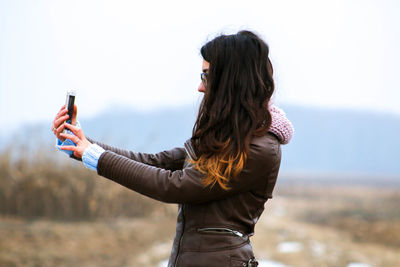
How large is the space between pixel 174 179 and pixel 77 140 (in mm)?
309

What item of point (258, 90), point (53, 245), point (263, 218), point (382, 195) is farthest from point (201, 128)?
point (382, 195)

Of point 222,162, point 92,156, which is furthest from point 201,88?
point 92,156

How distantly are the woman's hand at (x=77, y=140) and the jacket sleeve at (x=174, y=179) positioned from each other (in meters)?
0.08

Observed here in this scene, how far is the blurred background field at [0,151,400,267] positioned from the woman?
297 cm

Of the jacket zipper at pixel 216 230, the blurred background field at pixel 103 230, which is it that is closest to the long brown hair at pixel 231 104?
the jacket zipper at pixel 216 230

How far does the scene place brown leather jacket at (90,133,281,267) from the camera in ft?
4.38

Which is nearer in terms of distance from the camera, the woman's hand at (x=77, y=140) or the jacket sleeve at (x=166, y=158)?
the woman's hand at (x=77, y=140)

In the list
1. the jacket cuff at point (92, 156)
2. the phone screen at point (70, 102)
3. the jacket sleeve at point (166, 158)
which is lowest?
the jacket cuff at point (92, 156)

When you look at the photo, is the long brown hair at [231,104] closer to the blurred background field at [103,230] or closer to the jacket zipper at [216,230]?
the jacket zipper at [216,230]

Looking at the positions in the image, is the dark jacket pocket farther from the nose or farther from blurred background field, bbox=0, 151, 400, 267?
blurred background field, bbox=0, 151, 400, 267

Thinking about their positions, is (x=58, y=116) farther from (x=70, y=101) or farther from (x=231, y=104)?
(x=231, y=104)

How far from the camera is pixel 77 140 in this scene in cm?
141

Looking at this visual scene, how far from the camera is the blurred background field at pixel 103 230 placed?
14.2 ft

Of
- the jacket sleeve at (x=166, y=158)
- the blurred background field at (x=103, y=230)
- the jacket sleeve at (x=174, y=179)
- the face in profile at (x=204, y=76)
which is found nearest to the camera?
the jacket sleeve at (x=174, y=179)
